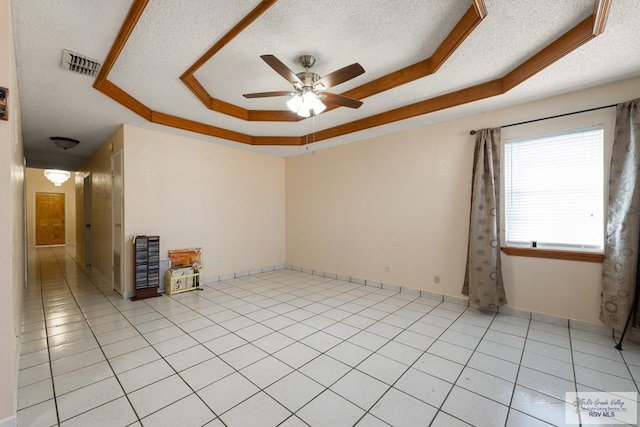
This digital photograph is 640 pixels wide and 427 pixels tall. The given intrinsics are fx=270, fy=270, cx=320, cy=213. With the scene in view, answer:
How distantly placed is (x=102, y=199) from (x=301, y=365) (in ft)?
17.4

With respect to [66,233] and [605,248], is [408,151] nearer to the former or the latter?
[605,248]

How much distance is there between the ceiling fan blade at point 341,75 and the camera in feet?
7.18

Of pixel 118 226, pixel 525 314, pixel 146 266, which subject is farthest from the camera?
pixel 118 226

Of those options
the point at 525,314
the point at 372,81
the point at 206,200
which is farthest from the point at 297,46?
the point at 525,314

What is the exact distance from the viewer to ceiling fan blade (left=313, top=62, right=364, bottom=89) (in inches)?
86.2

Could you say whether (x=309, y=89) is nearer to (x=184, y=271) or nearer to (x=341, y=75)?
(x=341, y=75)

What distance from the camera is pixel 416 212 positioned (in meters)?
4.23

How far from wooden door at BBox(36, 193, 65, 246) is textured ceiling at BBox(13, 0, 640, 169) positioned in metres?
9.56

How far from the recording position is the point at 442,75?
2.82m

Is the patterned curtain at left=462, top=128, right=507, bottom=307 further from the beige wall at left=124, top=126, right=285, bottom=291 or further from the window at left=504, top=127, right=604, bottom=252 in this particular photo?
the beige wall at left=124, top=126, right=285, bottom=291

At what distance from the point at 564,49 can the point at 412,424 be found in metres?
3.09

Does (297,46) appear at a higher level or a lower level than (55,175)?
higher

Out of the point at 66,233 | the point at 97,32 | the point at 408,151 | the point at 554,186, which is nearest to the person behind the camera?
the point at 97,32

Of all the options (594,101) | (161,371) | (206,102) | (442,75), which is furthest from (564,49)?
(161,371)
